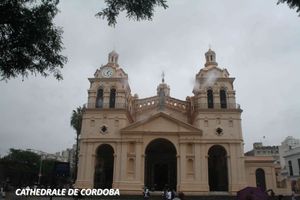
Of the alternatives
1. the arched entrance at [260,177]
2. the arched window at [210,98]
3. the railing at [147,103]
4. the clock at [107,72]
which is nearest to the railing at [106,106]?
the clock at [107,72]

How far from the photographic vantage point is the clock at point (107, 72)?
37.3 m

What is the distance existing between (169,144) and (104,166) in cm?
779

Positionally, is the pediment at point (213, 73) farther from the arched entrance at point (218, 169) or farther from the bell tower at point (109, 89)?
the bell tower at point (109, 89)

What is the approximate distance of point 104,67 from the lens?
3784 cm

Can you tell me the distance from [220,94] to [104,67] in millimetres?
13739

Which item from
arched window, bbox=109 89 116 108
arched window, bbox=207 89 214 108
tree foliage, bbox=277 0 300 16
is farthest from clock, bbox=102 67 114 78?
tree foliage, bbox=277 0 300 16

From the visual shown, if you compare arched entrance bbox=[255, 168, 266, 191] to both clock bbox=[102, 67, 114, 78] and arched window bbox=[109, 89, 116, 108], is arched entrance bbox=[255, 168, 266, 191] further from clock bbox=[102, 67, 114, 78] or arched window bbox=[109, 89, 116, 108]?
clock bbox=[102, 67, 114, 78]

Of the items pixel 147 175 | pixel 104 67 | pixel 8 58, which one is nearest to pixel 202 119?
pixel 147 175

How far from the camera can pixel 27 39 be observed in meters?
7.46

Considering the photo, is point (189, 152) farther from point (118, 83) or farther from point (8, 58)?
point (8, 58)

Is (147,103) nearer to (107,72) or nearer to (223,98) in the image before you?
(107,72)

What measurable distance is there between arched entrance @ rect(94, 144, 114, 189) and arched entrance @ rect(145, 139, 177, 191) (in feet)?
13.7

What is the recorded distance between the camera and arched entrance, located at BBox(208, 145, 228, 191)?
116ft

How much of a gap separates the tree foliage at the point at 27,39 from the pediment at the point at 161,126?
85.6 ft
